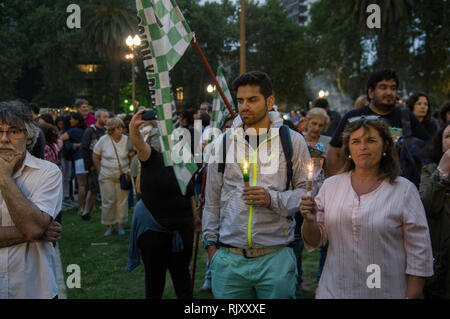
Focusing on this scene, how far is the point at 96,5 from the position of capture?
123 feet

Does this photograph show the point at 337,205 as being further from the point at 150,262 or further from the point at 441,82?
the point at 441,82

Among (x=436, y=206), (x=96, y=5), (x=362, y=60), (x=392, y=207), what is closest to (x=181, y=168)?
(x=392, y=207)

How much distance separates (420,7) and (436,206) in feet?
95.9

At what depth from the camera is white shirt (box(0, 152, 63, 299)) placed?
281 cm

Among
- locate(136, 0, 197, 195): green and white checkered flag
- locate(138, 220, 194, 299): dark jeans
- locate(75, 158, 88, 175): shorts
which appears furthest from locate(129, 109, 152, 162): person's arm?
locate(75, 158, 88, 175): shorts

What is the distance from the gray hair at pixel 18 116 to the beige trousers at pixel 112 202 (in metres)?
5.68

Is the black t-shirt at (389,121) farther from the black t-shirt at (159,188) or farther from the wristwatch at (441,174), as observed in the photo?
the black t-shirt at (159,188)

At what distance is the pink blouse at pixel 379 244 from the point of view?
2.72 m

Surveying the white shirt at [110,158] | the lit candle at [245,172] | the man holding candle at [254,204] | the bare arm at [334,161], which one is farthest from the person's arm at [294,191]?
the white shirt at [110,158]

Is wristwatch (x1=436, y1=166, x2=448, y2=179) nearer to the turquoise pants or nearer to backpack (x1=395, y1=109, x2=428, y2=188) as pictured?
backpack (x1=395, y1=109, x2=428, y2=188)

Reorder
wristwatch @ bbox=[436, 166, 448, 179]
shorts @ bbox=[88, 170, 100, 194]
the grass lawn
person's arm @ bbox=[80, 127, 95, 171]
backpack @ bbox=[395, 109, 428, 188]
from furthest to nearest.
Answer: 1. shorts @ bbox=[88, 170, 100, 194]
2. person's arm @ bbox=[80, 127, 95, 171]
3. the grass lawn
4. backpack @ bbox=[395, 109, 428, 188]
5. wristwatch @ bbox=[436, 166, 448, 179]

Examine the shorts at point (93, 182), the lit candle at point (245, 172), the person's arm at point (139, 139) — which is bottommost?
the shorts at point (93, 182)

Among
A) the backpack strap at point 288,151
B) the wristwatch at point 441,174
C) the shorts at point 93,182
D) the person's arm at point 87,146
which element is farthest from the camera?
the shorts at point 93,182

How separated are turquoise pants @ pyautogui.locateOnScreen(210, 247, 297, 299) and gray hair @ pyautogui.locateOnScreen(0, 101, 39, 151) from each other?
5.01 feet
